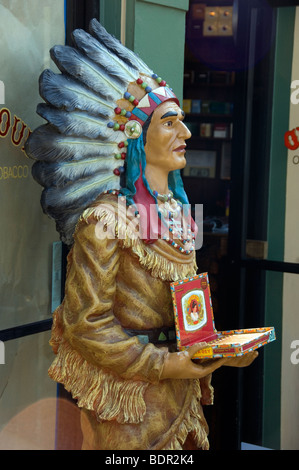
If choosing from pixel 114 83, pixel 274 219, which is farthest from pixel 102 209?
pixel 274 219

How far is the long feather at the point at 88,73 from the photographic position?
2.37m

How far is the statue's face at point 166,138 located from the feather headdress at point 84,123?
42 mm

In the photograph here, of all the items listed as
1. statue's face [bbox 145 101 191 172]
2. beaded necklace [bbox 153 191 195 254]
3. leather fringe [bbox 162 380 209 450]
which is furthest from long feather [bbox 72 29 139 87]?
leather fringe [bbox 162 380 209 450]

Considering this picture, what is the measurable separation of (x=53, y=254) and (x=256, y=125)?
169 centimetres

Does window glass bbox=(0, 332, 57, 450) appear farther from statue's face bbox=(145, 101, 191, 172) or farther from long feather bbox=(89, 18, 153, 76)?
long feather bbox=(89, 18, 153, 76)

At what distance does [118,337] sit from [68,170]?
0.56 metres

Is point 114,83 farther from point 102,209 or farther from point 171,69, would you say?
point 171,69

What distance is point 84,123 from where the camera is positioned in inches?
92.7

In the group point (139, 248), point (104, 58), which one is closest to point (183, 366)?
point (139, 248)

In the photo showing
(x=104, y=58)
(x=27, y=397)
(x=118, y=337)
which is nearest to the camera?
(x=118, y=337)

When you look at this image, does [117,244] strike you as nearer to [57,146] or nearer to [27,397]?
[57,146]

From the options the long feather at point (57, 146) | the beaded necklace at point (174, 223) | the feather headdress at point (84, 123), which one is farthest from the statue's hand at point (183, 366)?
the long feather at point (57, 146)

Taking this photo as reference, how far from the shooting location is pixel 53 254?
113 inches

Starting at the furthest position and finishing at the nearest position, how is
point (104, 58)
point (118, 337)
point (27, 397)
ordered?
point (27, 397), point (104, 58), point (118, 337)
